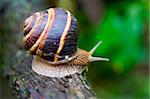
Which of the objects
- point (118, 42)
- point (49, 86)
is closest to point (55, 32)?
point (49, 86)

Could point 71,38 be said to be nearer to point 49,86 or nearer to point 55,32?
point 55,32

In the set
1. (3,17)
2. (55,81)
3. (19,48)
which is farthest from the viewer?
(3,17)

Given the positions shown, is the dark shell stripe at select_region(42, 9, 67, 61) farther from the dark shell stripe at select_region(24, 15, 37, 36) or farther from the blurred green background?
the blurred green background

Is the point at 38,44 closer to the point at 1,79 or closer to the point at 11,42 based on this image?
the point at 11,42

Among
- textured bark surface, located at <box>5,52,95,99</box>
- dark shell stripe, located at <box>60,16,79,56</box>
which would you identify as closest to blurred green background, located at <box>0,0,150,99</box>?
dark shell stripe, located at <box>60,16,79,56</box>

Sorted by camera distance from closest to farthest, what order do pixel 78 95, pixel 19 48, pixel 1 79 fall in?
pixel 78 95 → pixel 19 48 → pixel 1 79

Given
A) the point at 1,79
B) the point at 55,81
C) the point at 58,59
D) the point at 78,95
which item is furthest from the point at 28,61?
the point at 1,79
